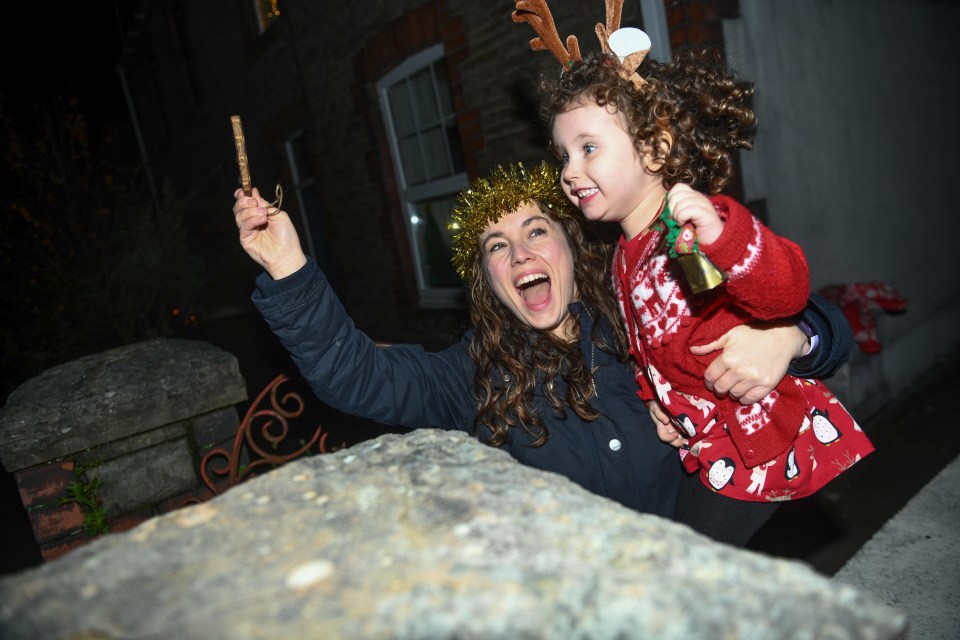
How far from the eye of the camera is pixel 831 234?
4.91m

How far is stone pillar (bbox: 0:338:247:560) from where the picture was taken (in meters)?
2.06

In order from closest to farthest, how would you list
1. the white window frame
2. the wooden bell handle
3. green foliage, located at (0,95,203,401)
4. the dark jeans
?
the wooden bell handle < the dark jeans < the white window frame < green foliage, located at (0,95,203,401)

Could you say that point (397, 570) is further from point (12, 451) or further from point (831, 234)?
point (831, 234)

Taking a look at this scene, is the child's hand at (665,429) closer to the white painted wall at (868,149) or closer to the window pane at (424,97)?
the white painted wall at (868,149)

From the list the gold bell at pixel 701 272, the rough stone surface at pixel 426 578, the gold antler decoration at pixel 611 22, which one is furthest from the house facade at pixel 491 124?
the rough stone surface at pixel 426 578

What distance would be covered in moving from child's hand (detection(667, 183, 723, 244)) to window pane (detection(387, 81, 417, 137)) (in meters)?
5.58

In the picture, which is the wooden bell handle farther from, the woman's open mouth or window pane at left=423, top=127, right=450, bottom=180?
window pane at left=423, top=127, right=450, bottom=180

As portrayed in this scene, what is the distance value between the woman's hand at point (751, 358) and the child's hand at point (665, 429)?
0.24 metres

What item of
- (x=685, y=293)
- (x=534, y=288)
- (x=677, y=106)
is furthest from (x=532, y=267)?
(x=677, y=106)

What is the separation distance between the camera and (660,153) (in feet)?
6.04

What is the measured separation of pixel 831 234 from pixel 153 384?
5060mm

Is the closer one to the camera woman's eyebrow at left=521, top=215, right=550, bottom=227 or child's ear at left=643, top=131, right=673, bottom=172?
child's ear at left=643, top=131, right=673, bottom=172

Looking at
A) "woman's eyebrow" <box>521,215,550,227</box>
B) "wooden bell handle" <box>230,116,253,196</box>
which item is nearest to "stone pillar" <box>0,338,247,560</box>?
"wooden bell handle" <box>230,116,253,196</box>

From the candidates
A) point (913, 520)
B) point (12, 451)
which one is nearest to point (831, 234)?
point (913, 520)
